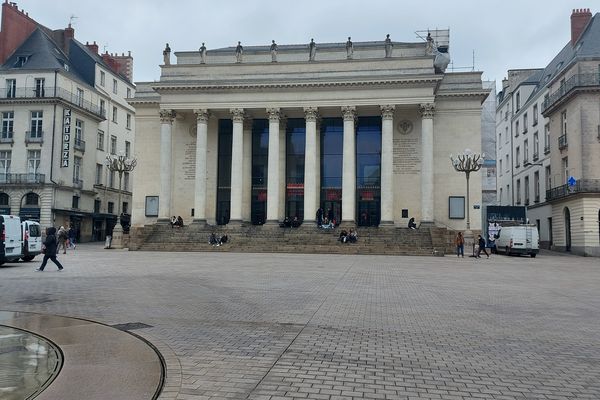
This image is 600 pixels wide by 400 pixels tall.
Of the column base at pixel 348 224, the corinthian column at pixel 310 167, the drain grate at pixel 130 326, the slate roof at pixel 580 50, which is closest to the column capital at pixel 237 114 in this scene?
the corinthian column at pixel 310 167

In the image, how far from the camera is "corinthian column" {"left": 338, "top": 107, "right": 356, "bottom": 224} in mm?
40222

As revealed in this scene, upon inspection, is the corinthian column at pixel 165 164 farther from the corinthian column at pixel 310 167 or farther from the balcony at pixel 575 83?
the balcony at pixel 575 83

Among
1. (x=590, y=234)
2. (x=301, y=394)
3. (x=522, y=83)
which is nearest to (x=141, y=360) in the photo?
(x=301, y=394)

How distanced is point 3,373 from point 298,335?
3.79 m

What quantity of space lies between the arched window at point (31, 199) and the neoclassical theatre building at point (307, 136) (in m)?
9.46

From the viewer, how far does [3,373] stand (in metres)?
5.31

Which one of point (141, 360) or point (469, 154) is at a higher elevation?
point (469, 154)

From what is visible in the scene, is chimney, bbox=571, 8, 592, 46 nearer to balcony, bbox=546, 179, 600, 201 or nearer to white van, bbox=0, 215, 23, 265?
balcony, bbox=546, 179, 600, 201

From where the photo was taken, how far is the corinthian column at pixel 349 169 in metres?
40.2

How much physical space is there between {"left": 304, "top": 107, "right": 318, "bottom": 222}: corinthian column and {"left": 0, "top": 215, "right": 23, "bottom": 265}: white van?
2215 cm

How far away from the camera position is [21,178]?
4772cm

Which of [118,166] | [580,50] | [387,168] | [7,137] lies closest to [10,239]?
[118,166]

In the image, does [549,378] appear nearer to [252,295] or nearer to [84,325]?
[84,325]

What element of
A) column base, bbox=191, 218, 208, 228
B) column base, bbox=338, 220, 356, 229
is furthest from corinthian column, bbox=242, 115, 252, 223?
column base, bbox=338, 220, 356, 229
